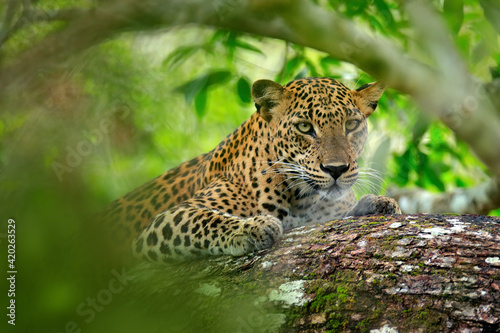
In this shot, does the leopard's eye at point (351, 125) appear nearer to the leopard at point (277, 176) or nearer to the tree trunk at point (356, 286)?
the leopard at point (277, 176)

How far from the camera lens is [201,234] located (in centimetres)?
552

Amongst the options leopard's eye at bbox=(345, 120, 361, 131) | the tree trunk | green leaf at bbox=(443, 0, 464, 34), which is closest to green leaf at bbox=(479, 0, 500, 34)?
green leaf at bbox=(443, 0, 464, 34)

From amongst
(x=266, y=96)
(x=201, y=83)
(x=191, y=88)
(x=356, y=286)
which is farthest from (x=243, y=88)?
(x=356, y=286)

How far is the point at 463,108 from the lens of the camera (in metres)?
8.34

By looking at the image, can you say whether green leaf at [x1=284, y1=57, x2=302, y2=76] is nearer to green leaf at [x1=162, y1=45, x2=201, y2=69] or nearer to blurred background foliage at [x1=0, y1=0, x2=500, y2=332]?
green leaf at [x1=162, y1=45, x2=201, y2=69]

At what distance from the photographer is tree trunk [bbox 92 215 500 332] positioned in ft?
11.1

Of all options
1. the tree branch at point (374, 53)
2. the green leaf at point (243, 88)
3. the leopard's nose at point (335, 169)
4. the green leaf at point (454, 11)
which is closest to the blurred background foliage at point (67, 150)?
the leopard's nose at point (335, 169)

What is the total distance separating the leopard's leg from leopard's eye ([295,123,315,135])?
1260 mm

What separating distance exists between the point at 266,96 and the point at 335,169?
129 cm

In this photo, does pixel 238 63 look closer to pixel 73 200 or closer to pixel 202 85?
pixel 202 85

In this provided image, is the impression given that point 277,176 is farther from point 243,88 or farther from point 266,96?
point 243,88

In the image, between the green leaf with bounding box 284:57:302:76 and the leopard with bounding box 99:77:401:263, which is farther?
the green leaf with bounding box 284:57:302:76

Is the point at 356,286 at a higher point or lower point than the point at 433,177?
higher

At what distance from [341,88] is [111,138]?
3.92 m
